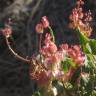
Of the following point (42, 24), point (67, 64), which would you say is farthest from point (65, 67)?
point (42, 24)

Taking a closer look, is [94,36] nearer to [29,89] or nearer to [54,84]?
[29,89]

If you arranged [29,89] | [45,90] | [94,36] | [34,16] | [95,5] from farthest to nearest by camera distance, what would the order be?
[34,16]
[95,5]
[29,89]
[94,36]
[45,90]

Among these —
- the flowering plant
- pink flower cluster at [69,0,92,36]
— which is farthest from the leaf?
pink flower cluster at [69,0,92,36]

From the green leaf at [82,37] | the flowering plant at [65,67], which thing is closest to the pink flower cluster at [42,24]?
the flowering plant at [65,67]

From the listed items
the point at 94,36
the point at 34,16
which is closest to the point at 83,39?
the point at 94,36

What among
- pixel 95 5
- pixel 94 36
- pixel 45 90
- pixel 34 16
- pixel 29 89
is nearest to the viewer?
pixel 45 90

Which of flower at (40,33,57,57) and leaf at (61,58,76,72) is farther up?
flower at (40,33,57,57)

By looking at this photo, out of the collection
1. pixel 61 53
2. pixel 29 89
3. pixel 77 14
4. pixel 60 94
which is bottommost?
pixel 29 89

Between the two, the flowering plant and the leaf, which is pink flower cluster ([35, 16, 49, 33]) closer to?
the flowering plant
